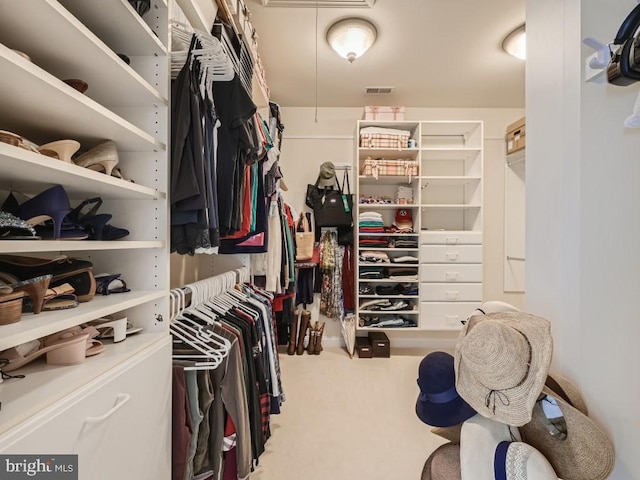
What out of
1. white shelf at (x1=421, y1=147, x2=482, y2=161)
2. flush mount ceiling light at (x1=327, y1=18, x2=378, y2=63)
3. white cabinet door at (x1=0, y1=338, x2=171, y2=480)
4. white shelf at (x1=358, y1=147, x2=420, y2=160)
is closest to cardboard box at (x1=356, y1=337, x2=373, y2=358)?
white shelf at (x1=358, y1=147, x2=420, y2=160)

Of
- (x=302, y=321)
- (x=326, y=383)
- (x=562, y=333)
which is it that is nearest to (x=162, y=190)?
(x=562, y=333)

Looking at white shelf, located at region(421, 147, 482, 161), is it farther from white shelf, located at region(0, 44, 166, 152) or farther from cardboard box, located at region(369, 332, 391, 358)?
white shelf, located at region(0, 44, 166, 152)

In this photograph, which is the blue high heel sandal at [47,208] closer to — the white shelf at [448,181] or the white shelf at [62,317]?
the white shelf at [62,317]

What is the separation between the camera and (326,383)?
2365mm

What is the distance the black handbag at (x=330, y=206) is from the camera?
298 cm

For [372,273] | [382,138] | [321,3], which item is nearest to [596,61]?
[321,3]

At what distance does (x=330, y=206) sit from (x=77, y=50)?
2.41m

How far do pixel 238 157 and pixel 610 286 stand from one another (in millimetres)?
1323

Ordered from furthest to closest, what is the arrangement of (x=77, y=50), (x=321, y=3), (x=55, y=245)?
(x=321, y=3), (x=77, y=50), (x=55, y=245)

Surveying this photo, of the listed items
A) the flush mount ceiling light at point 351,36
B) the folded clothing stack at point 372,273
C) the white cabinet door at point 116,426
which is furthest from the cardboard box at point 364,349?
the flush mount ceiling light at point 351,36

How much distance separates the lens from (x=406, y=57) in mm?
2322

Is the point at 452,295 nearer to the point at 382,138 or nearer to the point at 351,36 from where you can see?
the point at 382,138

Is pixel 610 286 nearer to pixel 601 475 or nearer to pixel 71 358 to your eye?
pixel 601 475

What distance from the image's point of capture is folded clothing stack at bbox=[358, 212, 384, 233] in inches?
114
